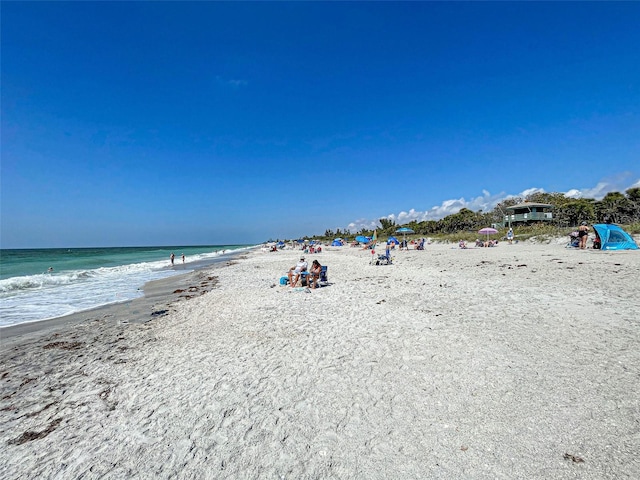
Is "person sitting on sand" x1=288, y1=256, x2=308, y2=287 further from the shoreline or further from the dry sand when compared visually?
the dry sand

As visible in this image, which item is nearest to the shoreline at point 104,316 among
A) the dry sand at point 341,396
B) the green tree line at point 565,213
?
the dry sand at point 341,396

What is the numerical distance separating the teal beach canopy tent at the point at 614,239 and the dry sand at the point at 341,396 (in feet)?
50.1

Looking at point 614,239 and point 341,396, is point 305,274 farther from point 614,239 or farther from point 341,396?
point 614,239

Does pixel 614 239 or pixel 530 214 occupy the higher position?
pixel 530 214

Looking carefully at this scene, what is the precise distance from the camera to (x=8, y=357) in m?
6.25

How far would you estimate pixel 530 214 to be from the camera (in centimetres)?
4600

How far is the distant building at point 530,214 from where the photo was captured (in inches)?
1805

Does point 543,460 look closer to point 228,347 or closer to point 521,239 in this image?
point 228,347

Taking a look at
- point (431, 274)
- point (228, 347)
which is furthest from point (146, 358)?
point (431, 274)

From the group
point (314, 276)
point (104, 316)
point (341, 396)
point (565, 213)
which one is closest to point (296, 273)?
point (314, 276)

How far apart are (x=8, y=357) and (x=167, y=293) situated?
286 inches

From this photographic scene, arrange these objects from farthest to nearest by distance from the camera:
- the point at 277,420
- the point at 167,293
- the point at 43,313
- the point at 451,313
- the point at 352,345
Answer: the point at 167,293 < the point at 43,313 < the point at 451,313 < the point at 352,345 < the point at 277,420

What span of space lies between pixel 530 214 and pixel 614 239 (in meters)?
31.4

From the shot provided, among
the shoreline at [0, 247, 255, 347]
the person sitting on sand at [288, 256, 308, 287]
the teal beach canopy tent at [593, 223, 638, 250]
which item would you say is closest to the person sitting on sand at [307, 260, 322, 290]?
the person sitting on sand at [288, 256, 308, 287]
